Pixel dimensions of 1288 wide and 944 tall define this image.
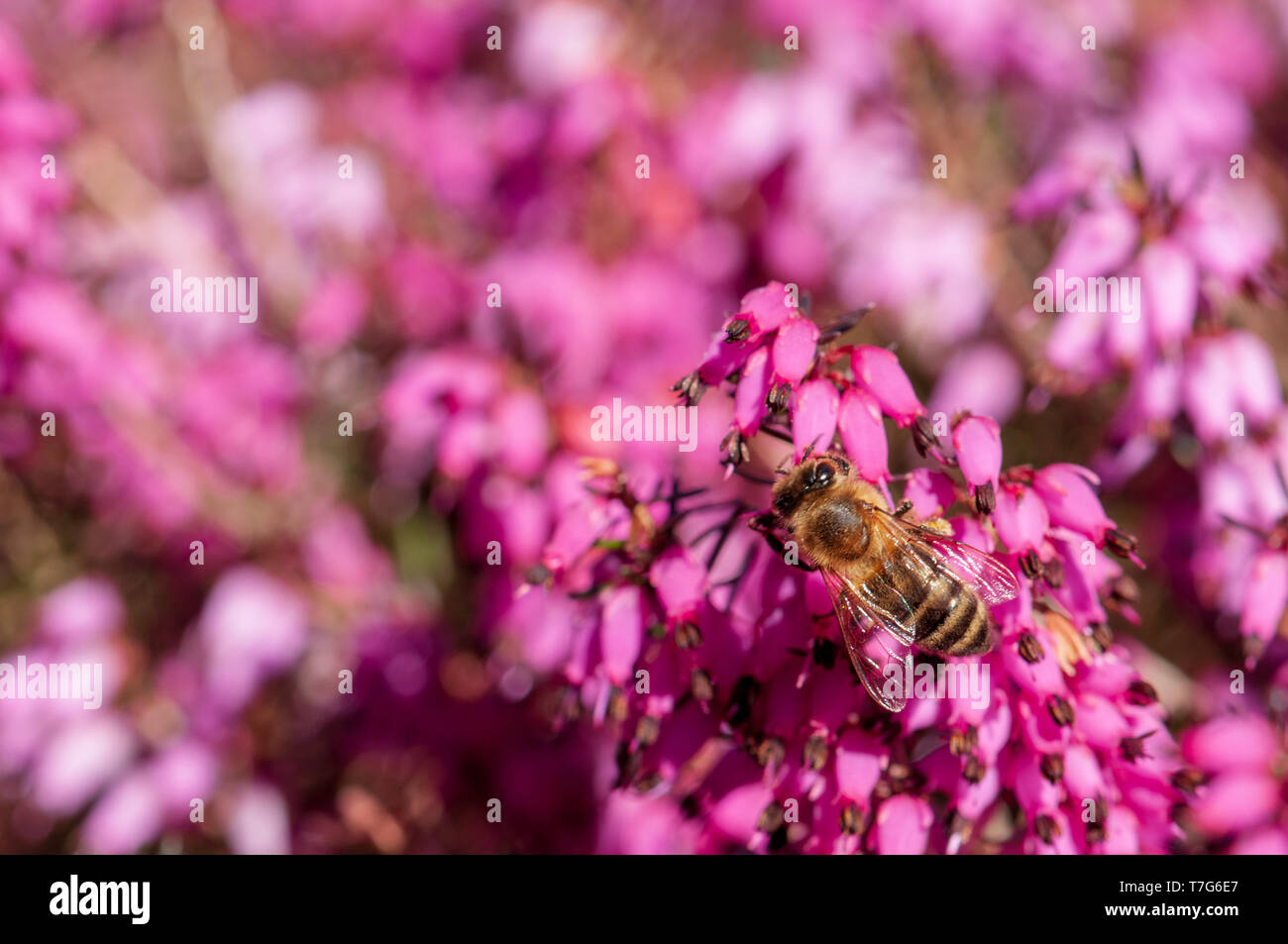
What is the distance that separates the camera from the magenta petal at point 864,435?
1.31 meters

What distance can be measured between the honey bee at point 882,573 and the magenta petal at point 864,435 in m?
0.10

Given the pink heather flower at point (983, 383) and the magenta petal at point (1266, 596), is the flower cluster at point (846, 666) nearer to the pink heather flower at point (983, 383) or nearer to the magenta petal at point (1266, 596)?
the magenta petal at point (1266, 596)

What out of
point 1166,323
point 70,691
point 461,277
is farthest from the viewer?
point 461,277

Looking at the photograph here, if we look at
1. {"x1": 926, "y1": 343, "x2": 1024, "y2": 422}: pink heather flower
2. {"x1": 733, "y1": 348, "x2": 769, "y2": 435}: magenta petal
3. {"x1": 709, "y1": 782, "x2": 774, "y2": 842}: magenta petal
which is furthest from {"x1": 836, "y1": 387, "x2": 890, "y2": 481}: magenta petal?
{"x1": 926, "y1": 343, "x2": 1024, "y2": 422}: pink heather flower

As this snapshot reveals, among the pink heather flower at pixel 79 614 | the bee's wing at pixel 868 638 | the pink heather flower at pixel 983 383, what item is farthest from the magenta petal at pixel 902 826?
the pink heather flower at pixel 79 614

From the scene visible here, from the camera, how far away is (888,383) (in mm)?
1326

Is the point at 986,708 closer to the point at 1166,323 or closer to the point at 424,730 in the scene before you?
the point at 1166,323

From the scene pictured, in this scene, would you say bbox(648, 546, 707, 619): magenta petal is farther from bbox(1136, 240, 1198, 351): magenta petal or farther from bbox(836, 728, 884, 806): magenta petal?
bbox(1136, 240, 1198, 351): magenta petal

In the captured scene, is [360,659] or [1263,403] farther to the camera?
[360,659]

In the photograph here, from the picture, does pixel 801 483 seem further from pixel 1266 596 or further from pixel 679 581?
pixel 1266 596

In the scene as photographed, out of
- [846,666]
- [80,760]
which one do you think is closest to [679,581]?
[846,666]

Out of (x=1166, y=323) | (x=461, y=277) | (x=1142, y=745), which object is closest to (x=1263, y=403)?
(x=1166, y=323)

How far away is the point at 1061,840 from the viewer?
1.45 m
